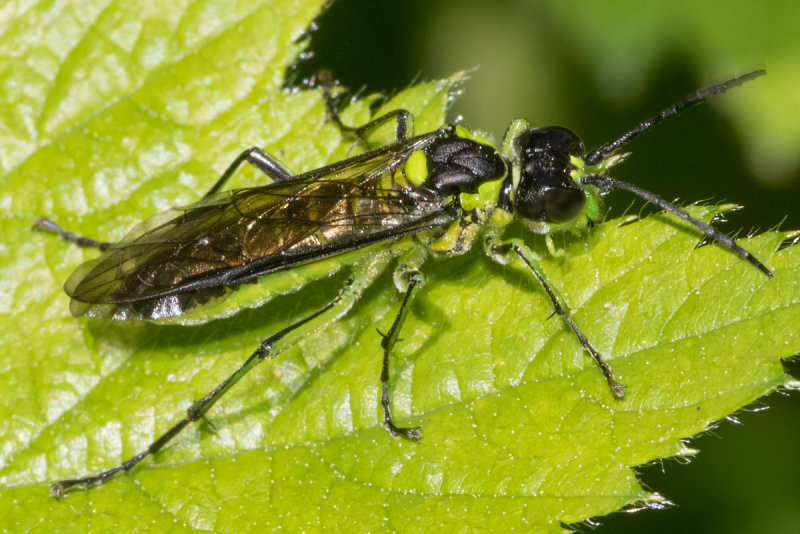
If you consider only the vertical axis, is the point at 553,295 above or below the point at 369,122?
below

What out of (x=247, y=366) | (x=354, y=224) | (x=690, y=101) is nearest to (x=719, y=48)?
(x=690, y=101)

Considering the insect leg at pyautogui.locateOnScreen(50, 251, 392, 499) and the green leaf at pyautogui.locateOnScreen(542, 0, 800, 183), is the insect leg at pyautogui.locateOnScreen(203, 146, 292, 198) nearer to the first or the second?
the insect leg at pyautogui.locateOnScreen(50, 251, 392, 499)

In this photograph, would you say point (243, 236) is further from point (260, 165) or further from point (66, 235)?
point (66, 235)

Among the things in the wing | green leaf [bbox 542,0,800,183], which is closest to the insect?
the wing

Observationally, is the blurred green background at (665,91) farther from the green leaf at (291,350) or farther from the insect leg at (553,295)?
the insect leg at (553,295)

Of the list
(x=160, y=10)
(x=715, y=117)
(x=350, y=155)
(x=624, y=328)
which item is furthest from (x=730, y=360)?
(x=160, y=10)

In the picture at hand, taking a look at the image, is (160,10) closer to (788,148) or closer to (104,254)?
(104,254)

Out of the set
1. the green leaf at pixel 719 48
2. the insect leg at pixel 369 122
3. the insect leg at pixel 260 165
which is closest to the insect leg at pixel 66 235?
the insect leg at pixel 260 165

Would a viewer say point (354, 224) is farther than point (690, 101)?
Yes
